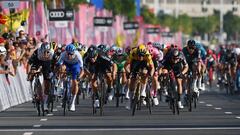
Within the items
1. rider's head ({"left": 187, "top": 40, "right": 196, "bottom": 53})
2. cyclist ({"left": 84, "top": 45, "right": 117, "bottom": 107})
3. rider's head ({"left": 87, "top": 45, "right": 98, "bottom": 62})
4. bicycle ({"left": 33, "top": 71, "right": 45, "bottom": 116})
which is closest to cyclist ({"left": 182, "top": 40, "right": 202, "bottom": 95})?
rider's head ({"left": 187, "top": 40, "right": 196, "bottom": 53})

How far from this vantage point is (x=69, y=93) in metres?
28.0

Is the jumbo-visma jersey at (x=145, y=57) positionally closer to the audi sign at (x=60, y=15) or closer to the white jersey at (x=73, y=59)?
the white jersey at (x=73, y=59)

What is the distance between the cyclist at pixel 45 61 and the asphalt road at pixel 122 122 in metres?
0.78

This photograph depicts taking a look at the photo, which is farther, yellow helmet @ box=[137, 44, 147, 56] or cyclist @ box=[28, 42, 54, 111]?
yellow helmet @ box=[137, 44, 147, 56]

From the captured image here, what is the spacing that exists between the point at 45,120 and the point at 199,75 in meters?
Result: 8.04

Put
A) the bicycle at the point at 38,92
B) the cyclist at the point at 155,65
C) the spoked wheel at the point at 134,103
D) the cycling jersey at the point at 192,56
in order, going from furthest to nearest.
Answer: the cycling jersey at the point at 192,56, the cyclist at the point at 155,65, the bicycle at the point at 38,92, the spoked wheel at the point at 134,103

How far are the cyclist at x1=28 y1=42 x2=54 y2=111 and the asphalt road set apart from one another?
78 cm

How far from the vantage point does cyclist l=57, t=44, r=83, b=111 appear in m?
27.5

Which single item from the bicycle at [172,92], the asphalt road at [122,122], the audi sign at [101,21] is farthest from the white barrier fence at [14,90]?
the audi sign at [101,21]

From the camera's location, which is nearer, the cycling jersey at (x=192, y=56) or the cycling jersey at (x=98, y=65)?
the cycling jersey at (x=98, y=65)

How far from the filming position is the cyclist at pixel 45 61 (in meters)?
27.3

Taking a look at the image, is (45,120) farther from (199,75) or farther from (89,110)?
(199,75)

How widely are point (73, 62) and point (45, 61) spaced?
27.3 inches

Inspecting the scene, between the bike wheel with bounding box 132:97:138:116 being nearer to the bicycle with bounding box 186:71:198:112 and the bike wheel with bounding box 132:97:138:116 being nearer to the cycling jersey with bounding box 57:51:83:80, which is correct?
the cycling jersey with bounding box 57:51:83:80
